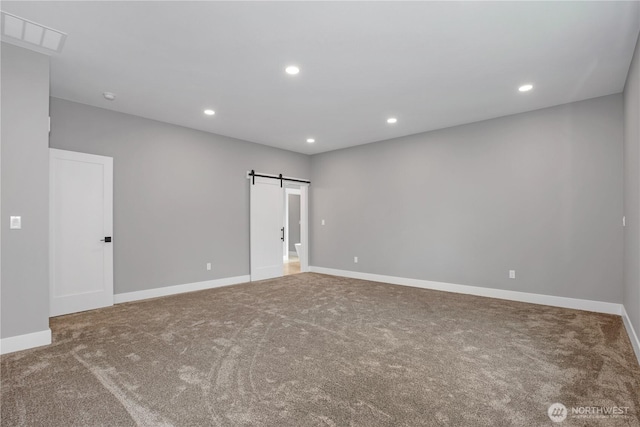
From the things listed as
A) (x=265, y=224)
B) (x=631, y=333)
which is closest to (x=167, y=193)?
(x=265, y=224)

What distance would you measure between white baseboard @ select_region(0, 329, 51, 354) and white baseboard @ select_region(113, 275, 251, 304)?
150 cm

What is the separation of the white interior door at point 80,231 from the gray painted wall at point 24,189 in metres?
1.10

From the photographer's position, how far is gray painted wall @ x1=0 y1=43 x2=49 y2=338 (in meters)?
2.88

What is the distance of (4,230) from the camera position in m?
2.88

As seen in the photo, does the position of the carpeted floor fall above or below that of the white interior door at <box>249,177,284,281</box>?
below

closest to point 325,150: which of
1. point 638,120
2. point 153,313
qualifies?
point 153,313

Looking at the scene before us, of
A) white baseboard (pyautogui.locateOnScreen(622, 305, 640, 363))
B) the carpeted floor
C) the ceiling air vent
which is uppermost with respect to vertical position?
the ceiling air vent

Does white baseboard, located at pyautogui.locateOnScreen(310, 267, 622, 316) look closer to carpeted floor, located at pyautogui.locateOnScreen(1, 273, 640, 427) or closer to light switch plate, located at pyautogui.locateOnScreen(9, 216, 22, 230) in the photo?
carpeted floor, located at pyautogui.locateOnScreen(1, 273, 640, 427)

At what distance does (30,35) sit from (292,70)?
2.36 m

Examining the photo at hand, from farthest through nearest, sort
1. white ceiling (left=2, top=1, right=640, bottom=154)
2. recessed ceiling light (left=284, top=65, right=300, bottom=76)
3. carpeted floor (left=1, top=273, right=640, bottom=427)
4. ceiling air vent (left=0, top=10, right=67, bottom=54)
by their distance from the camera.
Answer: recessed ceiling light (left=284, top=65, right=300, bottom=76), ceiling air vent (left=0, top=10, right=67, bottom=54), white ceiling (left=2, top=1, right=640, bottom=154), carpeted floor (left=1, top=273, right=640, bottom=427)

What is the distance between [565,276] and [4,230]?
6525mm

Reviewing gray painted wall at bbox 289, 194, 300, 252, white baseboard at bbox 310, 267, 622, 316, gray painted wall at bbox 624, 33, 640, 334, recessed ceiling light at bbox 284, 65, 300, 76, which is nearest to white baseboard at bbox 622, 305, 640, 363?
gray painted wall at bbox 624, 33, 640, 334

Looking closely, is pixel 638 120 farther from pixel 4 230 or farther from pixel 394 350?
pixel 4 230

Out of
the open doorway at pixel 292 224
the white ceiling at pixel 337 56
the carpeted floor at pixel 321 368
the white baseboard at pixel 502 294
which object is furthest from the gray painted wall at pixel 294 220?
the carpeted floor at pixel 321 368
